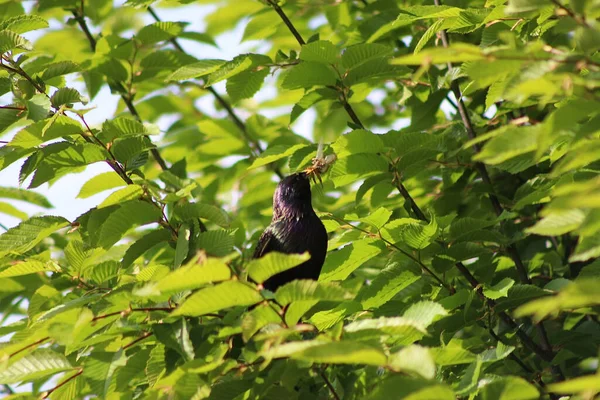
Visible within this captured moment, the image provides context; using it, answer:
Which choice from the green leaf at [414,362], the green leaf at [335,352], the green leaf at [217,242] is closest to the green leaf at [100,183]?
the green leaf at [217,242]

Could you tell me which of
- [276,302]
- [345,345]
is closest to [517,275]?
[276,302]

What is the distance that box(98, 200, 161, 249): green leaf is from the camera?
2794mm

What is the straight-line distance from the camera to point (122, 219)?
2807mm

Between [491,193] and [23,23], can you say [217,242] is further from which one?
[491,193]

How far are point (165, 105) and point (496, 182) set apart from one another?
2.06m

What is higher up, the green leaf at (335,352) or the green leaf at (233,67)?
the green leaf at (233,67)

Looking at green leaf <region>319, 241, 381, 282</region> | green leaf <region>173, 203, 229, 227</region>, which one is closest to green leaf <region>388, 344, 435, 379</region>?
green leaf <region>319, 241, 381, 282</region>

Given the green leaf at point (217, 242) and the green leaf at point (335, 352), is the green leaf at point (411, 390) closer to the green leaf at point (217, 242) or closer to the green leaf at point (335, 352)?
the green leaf at point (335, 352)

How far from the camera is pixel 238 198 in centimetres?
456

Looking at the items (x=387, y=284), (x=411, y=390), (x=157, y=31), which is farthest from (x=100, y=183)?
(x=411, y=390)

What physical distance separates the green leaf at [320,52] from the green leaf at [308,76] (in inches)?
1.2

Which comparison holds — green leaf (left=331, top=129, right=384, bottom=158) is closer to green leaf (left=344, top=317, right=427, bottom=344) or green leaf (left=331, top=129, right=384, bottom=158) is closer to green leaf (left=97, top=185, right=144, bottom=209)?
green leaf (left=97, top=185, right=144, bottom=209)

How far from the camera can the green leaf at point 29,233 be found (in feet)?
9.48

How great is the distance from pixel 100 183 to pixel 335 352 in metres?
1.45
